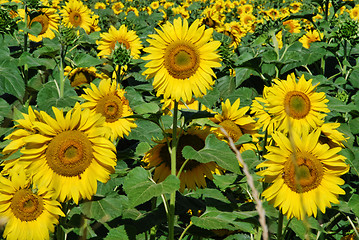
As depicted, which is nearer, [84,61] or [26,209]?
[26,209]

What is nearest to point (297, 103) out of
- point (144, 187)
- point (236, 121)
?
point (236, 121)

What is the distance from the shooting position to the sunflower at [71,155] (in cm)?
205

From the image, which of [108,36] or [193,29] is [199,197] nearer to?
[193,29]

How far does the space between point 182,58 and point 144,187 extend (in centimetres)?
65

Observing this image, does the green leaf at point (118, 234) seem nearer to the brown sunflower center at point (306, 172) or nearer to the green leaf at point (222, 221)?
the green leaf at point (222, 221)

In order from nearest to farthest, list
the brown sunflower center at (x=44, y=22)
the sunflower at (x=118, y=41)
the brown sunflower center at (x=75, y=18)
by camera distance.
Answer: the sunflower at (x=118, y=41), the brown sunflower center at (x=44, y=22), the brown sunflower center at (x=75, y=18)

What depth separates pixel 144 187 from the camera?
6.30ft

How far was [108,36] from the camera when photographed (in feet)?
14.8

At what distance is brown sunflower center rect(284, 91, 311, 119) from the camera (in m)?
2.62

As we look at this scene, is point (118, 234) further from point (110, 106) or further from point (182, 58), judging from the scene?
point (110, 106)

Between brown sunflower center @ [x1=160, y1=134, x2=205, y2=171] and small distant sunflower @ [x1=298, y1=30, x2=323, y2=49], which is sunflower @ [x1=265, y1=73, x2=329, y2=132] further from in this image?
small distant sunflower @ [x1=298, y1=30, x2=323, y2=49]

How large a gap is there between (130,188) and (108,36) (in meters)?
2.83

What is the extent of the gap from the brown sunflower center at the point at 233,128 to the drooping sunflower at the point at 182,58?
0.69 m

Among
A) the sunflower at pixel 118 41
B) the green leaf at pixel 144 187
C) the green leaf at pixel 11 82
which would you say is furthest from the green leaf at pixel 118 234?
the sunflower at pixel 118 41
